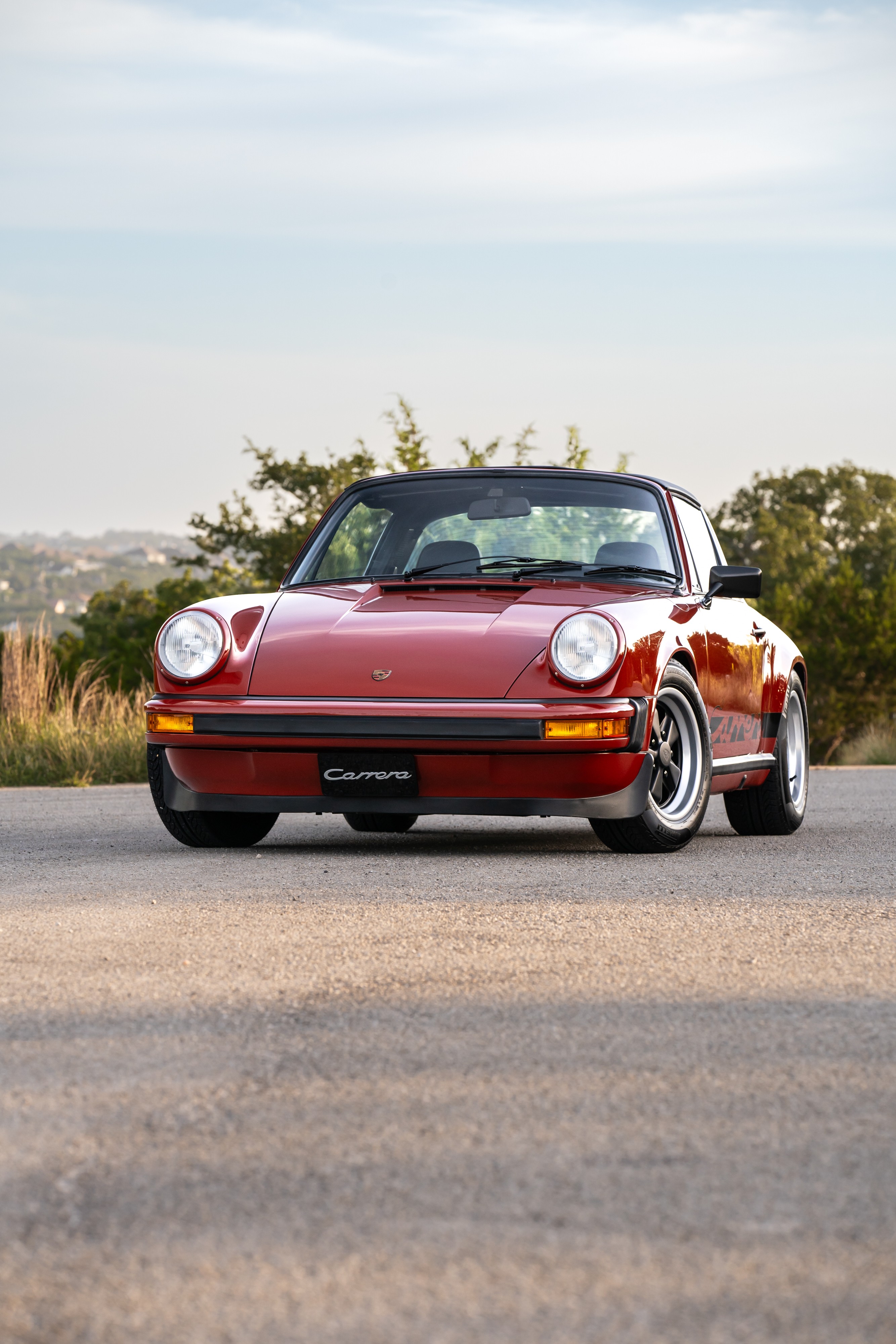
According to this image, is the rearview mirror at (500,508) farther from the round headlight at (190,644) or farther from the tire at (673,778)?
the round headlight at (190,644)

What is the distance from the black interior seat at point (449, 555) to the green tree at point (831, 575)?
33681mm

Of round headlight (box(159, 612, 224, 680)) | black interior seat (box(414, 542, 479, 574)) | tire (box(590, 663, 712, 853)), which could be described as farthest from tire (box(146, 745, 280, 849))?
tire (box(590, 663, 712, 853))

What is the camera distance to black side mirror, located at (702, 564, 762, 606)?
292 inches

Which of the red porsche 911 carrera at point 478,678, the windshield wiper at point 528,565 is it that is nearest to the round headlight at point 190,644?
the red porsche 911 carrera at point 478,678

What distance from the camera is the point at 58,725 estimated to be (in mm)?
13211

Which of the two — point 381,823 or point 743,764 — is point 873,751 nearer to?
point 381,823

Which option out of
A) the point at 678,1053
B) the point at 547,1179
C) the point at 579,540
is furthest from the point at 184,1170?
the point at 579,540

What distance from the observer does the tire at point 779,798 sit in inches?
315

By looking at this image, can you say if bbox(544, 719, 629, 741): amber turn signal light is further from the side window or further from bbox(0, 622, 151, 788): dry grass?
bbox(0, 622, 151, 788): dry grass

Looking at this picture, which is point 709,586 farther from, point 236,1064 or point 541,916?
point 236,1064

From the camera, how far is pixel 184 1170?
2.46 meters

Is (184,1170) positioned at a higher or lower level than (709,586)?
lower

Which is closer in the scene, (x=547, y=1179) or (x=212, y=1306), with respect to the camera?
(x=212, y=1306)

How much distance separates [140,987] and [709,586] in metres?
4.44
